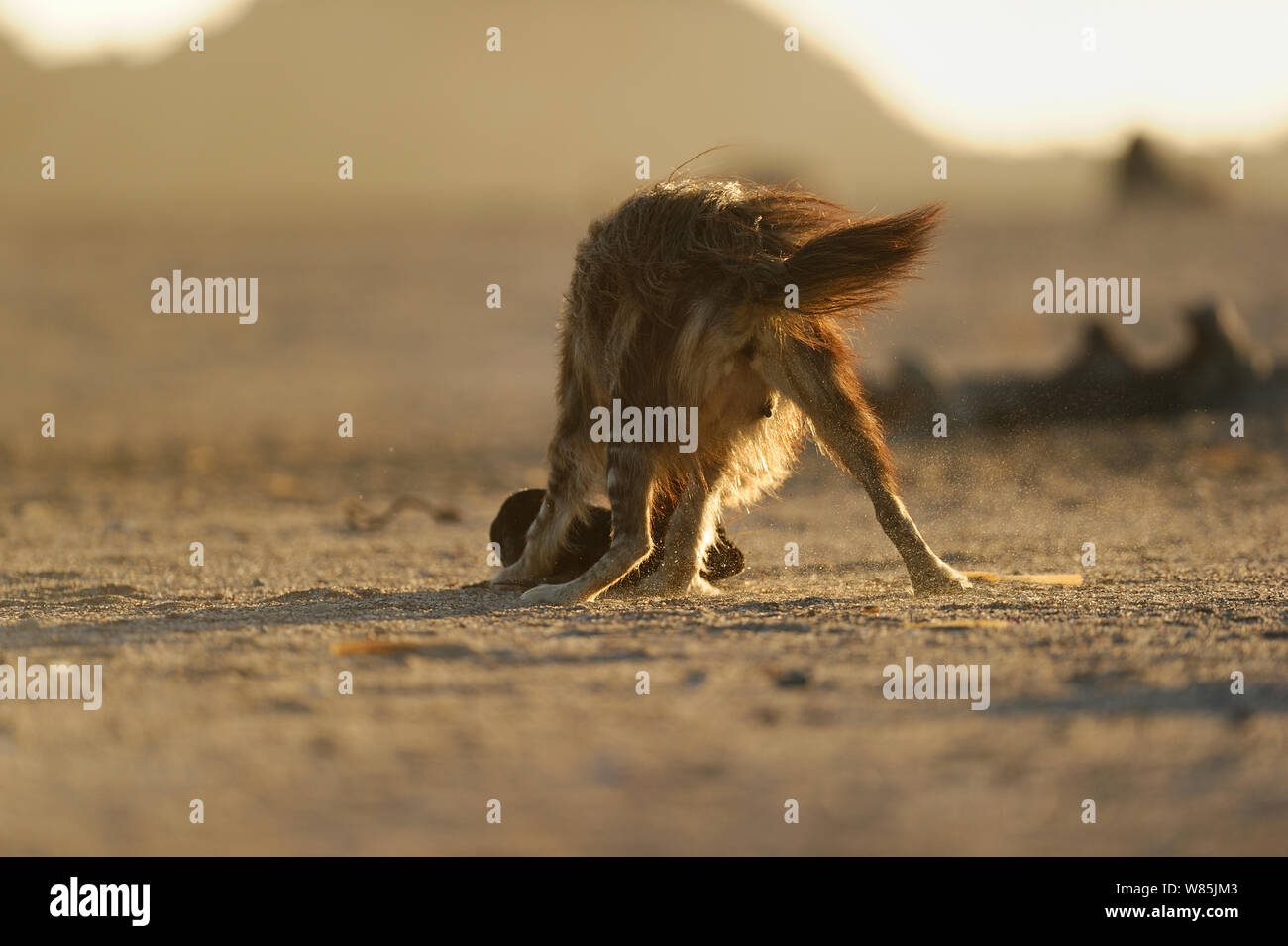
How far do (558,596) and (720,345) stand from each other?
1.46m

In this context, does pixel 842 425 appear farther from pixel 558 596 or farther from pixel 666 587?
pixel 558 596

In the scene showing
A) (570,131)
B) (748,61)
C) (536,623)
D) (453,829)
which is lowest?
(453,829)

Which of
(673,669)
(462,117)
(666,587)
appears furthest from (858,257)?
(462,117)

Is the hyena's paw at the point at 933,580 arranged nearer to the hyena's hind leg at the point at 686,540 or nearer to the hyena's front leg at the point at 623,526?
the hyena's hind leg at the point at 686,540

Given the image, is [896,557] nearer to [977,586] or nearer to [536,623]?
[977,586]

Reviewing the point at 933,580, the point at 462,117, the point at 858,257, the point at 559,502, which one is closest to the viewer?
the point at 858,257

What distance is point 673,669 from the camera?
17.5ft

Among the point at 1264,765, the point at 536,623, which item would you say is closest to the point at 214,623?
the point at 536,623

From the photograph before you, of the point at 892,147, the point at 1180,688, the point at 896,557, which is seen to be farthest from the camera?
the point at 892,147

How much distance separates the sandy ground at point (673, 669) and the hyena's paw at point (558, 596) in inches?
5.3

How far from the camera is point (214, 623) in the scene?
6.47 m

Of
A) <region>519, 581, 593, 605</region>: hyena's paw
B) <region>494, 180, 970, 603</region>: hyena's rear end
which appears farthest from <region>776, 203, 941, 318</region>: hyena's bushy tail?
<region>519, 581, 593, 605</region>: hyena's paw

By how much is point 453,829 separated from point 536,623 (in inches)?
99.4

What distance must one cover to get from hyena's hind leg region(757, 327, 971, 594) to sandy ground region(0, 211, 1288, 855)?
389mm
